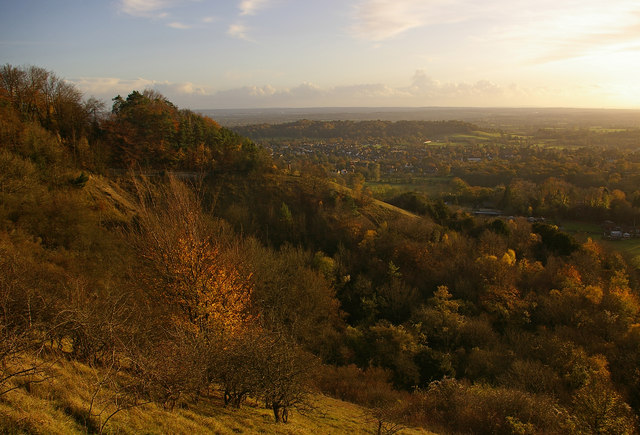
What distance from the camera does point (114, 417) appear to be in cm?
616

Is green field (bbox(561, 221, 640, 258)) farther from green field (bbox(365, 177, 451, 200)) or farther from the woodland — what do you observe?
green field (bbox(365, 177, 451, 200))

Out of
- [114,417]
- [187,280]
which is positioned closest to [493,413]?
[114,417]

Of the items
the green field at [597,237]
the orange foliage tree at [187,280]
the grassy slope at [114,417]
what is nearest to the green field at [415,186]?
the green field at [597,237]

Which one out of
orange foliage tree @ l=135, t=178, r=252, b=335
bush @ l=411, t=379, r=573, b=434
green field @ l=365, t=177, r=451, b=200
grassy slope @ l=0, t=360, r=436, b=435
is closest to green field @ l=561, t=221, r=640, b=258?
green field @ l=365, t=177, r=451, b=200

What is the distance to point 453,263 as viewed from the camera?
29.1 meters

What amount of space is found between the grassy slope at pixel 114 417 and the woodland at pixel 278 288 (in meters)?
0.06

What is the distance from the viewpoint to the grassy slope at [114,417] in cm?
513

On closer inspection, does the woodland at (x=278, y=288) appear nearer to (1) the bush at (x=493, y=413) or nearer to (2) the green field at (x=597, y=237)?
(1) the bush at (x=493, y=413)

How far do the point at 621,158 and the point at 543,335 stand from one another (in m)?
70.7

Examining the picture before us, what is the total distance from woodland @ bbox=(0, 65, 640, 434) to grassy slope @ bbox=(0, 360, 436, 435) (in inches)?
2.4

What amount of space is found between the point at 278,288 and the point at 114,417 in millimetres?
16239

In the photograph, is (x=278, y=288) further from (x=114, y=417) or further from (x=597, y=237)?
(x=597, y=237)

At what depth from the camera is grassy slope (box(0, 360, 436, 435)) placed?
513cm

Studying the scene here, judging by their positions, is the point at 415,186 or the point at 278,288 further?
the point at 415,186
